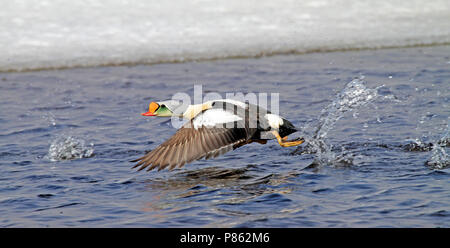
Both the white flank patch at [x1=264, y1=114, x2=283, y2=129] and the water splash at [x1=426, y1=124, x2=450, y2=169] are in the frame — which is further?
the white flank patch at [x1=264, y1=114, x2=283, y2=129]

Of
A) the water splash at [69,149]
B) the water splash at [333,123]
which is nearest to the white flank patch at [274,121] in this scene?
the water splash at [333,123]

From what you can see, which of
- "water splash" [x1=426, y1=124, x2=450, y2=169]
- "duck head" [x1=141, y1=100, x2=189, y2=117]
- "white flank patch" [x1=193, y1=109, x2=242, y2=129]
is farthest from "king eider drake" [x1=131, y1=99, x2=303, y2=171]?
"water splash" [x1=426, y1=124, x2=450, y2=169]

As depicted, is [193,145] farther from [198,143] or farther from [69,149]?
[69,149]

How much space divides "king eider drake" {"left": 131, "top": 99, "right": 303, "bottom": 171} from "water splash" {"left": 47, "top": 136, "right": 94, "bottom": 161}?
133cm

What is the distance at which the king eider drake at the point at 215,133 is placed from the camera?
5.59m

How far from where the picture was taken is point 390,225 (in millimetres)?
4367

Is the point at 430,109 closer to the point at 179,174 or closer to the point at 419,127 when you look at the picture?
the point at 419,127

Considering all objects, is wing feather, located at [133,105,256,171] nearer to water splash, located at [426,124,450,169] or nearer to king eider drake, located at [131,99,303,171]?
king eider drake, located at [131,99,303,171]

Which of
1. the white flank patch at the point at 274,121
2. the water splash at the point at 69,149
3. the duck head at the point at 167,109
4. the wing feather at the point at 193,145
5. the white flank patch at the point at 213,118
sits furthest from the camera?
the water splash at the point at 69,149

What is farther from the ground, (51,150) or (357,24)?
(357,24)

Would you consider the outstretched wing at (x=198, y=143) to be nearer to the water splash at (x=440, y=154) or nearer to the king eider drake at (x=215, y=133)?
the king eider drake at (x=215, y=133)

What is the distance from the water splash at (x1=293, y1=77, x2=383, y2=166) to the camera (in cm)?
618
